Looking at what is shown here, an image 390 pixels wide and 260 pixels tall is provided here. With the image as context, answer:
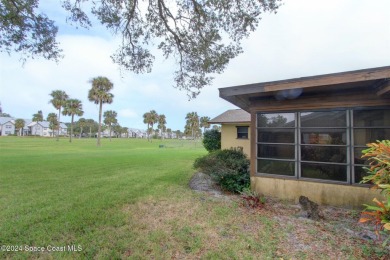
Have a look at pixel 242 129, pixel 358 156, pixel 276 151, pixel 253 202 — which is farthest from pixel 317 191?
pixel 242 129

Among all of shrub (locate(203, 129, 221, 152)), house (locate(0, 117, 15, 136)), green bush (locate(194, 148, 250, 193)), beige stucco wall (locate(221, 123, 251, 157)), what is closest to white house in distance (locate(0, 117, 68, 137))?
house (locate(0, 117, 15, 136))

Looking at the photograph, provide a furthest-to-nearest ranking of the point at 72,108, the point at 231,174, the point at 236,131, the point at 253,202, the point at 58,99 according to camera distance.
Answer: the point at 58,99 → the point at 72,108 → the point at 236,131 → the point at 231,174 → the point at 253,202

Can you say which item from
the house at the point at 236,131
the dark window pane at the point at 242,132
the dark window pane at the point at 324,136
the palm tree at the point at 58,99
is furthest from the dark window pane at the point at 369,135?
the palm tree at the point at 58,99

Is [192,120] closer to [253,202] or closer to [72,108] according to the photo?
[72,108]

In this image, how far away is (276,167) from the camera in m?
5.82

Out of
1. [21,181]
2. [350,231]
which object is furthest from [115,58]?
[350,231]

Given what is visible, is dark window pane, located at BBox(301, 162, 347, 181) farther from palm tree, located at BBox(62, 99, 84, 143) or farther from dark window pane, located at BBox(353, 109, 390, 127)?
palm tree, located at BBox(62, 99, 84, 143)

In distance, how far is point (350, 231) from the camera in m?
3.80

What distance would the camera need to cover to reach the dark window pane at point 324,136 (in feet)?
16.7

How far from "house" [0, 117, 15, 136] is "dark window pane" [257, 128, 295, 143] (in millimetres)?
95274

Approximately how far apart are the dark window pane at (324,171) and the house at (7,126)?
3794 inches

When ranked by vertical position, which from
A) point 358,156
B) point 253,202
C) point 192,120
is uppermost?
point 192,120

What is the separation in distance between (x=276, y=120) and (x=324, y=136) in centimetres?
120

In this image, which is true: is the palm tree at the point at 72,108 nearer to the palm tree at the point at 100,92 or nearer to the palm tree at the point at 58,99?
the palm tree at the point at 58,99
